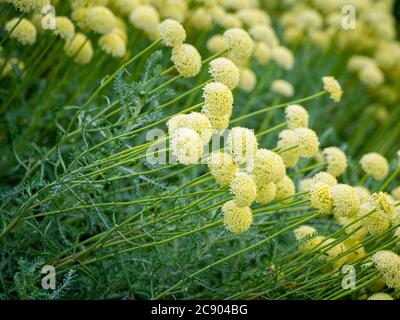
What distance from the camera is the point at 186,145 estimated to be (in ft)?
4.26

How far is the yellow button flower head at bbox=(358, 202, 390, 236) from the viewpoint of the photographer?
1.51 metres

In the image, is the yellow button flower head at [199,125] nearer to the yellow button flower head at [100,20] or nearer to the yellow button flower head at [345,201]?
the yellow button flower head at [345,201]

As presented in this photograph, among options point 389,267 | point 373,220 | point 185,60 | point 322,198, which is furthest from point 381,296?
point 185,60

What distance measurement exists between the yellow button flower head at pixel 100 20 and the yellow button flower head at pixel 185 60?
42 centimetres

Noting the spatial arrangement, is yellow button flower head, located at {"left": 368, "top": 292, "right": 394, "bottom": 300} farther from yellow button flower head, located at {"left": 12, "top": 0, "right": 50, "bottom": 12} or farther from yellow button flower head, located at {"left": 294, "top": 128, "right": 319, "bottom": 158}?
yellow button flower head, located at {"left": 12, "top": 0, "right": 50, "bottom": 12}

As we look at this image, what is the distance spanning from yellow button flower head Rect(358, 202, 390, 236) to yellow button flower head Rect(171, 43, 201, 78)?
26.9 inches

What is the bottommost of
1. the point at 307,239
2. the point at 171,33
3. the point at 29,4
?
the point at 307,239

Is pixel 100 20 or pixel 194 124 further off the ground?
pixel 100 20

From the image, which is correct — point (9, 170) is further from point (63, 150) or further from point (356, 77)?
point (356, 77)

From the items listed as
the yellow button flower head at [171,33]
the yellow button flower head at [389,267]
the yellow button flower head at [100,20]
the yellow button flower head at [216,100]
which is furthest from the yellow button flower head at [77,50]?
the yellow button flower head at [389,267]

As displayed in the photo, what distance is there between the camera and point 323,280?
168 cm

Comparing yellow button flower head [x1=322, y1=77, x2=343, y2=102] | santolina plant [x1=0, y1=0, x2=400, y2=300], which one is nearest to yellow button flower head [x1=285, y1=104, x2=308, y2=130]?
santolina plant [x1=0, y1=0, x2=400, y2=300]

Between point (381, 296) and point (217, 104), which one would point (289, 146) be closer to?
point (217, 104)

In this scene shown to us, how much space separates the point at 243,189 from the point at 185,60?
50cm
